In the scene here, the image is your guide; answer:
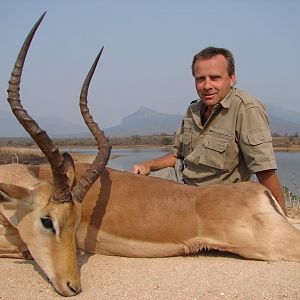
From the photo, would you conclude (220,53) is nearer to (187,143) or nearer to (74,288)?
(187,143)

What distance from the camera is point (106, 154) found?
5.24 m

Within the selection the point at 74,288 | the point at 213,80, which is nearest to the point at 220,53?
the point at 213,80

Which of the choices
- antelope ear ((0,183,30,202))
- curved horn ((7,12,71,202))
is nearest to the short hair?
curved horn ((7,12,71,202))

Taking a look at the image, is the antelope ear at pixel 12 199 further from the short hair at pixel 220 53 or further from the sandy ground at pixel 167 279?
the short hair at pixel 220 53

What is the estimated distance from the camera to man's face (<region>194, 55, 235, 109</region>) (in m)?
6.54

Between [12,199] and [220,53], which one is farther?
[220,53]

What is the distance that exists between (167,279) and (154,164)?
300 cm

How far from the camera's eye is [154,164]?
24.4 ft

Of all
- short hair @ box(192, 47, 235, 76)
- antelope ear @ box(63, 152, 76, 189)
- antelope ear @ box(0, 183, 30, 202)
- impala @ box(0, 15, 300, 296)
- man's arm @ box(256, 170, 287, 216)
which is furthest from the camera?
short hair @ box(192, 47, 235, 76)

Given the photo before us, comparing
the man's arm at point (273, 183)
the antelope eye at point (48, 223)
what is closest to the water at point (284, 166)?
the man's arm at point (273, 183)

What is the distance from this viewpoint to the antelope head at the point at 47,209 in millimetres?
4387

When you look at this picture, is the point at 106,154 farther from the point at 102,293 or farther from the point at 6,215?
the point at 102,293

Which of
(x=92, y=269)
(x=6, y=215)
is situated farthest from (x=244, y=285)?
(x=6, y=215)

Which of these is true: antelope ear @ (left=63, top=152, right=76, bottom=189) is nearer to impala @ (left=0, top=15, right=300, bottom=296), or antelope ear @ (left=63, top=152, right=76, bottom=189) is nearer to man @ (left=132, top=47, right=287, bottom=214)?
impala @ (left=0, top=15, right=300, bottom=296)
